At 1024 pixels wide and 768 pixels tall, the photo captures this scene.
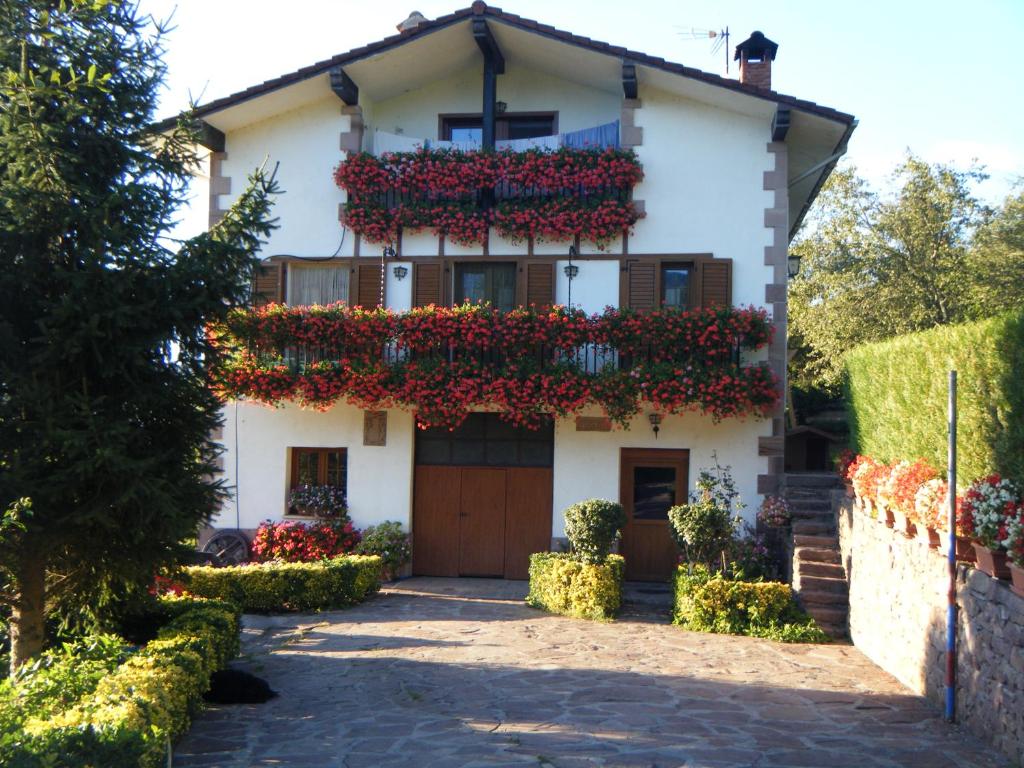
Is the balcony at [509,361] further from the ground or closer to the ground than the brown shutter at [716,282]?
closer to the ground

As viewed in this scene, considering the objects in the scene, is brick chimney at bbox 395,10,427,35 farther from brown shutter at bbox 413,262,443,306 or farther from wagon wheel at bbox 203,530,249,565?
wagon wheel at bbox 203,530,249,565

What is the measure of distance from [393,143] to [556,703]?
418 inches

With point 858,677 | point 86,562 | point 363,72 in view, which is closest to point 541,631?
point 858,677

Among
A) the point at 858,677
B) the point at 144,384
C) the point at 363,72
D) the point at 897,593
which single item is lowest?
the point at 858,677

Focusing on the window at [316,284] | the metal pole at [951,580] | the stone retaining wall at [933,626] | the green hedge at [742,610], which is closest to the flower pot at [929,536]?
the stone retaining wall at [933,626]

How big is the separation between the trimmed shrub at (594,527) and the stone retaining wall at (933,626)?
297 cm

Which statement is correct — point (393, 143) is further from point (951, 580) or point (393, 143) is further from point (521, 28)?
point (951, 580)

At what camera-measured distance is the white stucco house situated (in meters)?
14.7

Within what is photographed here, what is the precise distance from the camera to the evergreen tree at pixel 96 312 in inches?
287

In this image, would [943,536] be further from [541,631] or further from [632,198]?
[632,198]

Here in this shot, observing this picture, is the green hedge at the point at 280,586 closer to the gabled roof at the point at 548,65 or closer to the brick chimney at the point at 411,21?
the gabled roof at the point at 548,65

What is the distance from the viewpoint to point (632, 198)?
49.2ft

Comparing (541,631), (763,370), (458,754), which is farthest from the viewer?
(763,370)

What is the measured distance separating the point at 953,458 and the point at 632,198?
828 centimetres
